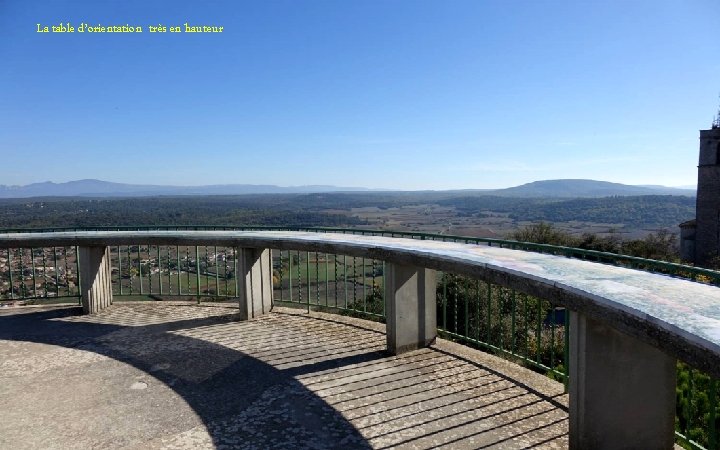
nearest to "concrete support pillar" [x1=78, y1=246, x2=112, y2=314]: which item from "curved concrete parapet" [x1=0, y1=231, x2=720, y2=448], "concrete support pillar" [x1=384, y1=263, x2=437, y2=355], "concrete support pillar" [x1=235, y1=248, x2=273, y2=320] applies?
"concrete support pillar" [x1=235, y1=248, x2=273, y2=320]

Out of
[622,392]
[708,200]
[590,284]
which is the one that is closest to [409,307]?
[590,284]

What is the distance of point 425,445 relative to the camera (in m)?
5.07

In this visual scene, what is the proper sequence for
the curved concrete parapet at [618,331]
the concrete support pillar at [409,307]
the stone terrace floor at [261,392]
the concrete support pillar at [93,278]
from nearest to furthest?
the curved concrete parapet at [618,331]
the stone terrace floor at [261,392]
the concrete support pillar at [409,307]
the concrete support pillar at [93,278]

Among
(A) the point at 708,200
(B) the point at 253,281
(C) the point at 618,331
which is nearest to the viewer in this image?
(C) the point at 618,331

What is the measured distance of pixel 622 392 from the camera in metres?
4.63

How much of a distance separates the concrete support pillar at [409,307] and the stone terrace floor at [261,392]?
0.83 feet

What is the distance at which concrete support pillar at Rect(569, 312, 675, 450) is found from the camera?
461cm

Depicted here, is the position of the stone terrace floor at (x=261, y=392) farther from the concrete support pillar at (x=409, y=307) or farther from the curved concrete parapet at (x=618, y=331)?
the curved concrete parapet at (x=618, y=331)

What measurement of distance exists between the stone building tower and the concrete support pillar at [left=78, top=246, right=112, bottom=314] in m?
50.3

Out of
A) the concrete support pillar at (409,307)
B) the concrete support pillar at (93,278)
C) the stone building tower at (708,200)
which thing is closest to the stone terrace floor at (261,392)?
Answer: the concrete support pillar at (409,307)

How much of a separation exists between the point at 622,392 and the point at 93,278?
34.4ft

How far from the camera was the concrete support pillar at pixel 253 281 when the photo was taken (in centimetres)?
995

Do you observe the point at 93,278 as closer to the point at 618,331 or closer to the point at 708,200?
the point at 618,331

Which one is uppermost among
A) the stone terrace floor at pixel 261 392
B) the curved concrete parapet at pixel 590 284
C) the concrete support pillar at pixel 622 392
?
the curved concrete parapet at pixel 590 284
